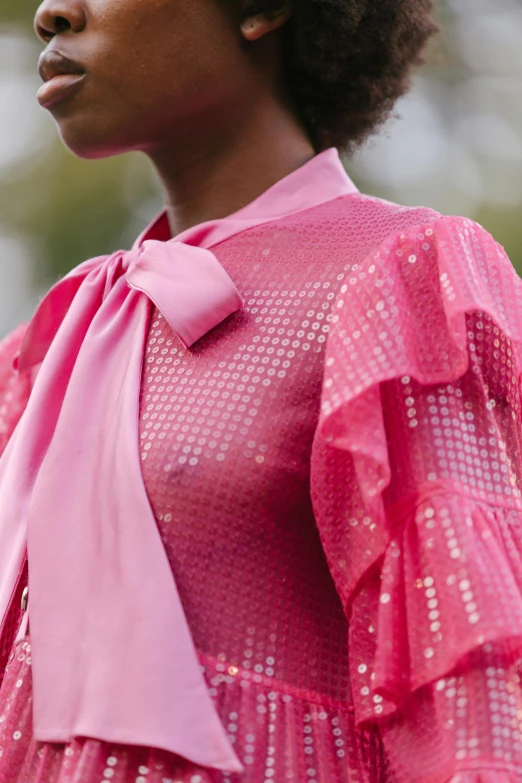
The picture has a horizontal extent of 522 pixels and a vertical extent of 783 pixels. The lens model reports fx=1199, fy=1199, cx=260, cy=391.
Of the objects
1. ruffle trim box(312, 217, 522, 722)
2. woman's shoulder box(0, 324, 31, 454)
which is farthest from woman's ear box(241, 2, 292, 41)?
woman's shoulder box(0, 324, 31, 454)

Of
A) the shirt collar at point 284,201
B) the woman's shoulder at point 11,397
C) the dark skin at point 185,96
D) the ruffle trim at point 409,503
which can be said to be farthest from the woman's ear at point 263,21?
the woman's shoulder at point 11,397

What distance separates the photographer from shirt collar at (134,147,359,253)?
1396 mm

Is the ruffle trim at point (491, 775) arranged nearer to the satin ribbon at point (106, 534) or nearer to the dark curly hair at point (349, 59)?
the satin ribbon at point (106, 534)

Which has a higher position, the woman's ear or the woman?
the woman's ear

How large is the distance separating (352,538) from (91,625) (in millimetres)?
254

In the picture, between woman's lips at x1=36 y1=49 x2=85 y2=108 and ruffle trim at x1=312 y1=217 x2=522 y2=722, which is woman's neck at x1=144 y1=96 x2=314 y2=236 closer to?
woman's lips at x1=36 y1=49 x2=85 y2=108

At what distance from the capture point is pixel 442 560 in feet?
3.32

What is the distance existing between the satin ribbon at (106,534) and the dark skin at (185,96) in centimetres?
14

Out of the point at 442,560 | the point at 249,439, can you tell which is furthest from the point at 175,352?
the point at 442,560

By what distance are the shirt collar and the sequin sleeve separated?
25cm

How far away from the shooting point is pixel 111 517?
45.4 inches

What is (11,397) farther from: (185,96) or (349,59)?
(349,59)

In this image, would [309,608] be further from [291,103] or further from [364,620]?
[291,103]

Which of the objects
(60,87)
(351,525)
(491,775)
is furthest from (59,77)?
(491,775)
